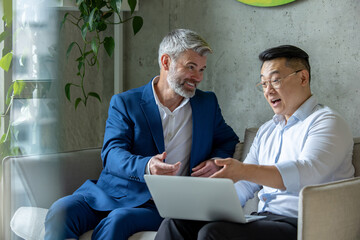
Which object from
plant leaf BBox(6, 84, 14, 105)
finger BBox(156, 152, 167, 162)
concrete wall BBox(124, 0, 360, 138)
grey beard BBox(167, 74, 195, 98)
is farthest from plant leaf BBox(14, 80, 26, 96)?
concrete wall BBox(124, 0, 360, 138)

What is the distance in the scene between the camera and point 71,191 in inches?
89.1

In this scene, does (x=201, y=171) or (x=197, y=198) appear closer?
(x=197, y=198)

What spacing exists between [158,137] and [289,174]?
732 millimetres

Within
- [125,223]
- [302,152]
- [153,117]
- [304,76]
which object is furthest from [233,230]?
[153,117]

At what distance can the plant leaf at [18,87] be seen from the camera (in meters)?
0.68

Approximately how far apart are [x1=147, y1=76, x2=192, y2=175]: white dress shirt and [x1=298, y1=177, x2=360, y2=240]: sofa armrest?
0.85 meters

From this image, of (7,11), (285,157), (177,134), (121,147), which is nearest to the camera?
(7,11)

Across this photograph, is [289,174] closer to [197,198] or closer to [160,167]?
[197,198]

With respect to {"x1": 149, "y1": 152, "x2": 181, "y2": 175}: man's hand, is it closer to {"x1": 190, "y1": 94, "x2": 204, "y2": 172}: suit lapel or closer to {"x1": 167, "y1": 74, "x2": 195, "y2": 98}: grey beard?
{"x1": 190, "y1": 94, "x2": 204, "y2": 172}: suit lapel

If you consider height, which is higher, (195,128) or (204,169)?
(195,128)

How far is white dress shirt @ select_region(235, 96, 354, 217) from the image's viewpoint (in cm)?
165

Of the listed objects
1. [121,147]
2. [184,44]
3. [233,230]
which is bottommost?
[233,230]

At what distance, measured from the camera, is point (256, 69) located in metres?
2.75

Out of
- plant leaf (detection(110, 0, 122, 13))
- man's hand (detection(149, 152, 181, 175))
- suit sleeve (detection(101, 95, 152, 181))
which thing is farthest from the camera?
plant leaf (detection(110, 0, 122, 13))
